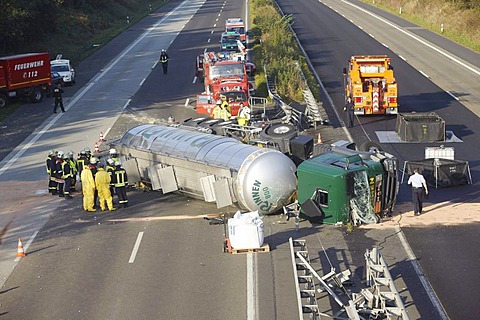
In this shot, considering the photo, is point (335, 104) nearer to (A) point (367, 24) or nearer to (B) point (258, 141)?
(B) point (258, 141)

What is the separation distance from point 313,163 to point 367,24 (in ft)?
173

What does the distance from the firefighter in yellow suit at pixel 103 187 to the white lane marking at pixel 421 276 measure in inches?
312

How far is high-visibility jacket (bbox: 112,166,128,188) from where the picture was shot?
23656mm

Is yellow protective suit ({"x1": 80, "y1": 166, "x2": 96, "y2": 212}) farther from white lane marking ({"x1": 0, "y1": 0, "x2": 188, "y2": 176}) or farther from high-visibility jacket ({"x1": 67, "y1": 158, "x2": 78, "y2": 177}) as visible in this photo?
white lane marking ({"x1": 0, "y1": 0, "x2": 188, "y2": 176})

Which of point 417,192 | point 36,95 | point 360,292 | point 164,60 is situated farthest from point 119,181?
point 164,60

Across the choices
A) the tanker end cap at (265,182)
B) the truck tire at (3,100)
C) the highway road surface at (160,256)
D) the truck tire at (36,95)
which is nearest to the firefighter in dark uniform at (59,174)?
the highway road surface at (160,256)

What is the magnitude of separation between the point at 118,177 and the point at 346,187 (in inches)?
256

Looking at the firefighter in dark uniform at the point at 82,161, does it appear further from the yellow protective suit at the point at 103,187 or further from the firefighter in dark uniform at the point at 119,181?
the yellow protective suit at the point at 103,187

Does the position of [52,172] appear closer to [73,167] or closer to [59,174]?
[59,174]

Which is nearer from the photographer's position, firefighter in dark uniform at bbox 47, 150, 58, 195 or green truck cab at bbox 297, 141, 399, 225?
green truck cab at bbox 297, 141, 399, 225

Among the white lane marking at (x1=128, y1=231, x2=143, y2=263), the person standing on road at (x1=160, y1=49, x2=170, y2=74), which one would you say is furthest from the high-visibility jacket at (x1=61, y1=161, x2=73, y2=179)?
the person standing on road at (x1=160, y1=49, x2=170, y2=74)

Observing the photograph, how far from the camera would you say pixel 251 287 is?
1789 centimetres

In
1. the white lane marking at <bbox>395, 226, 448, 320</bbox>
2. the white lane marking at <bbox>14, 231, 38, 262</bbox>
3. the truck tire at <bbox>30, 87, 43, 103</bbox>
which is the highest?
the white lane marking at <bbox>395, 226, 448, 320</bbox>

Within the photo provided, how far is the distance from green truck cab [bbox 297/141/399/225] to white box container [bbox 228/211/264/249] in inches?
82.1
